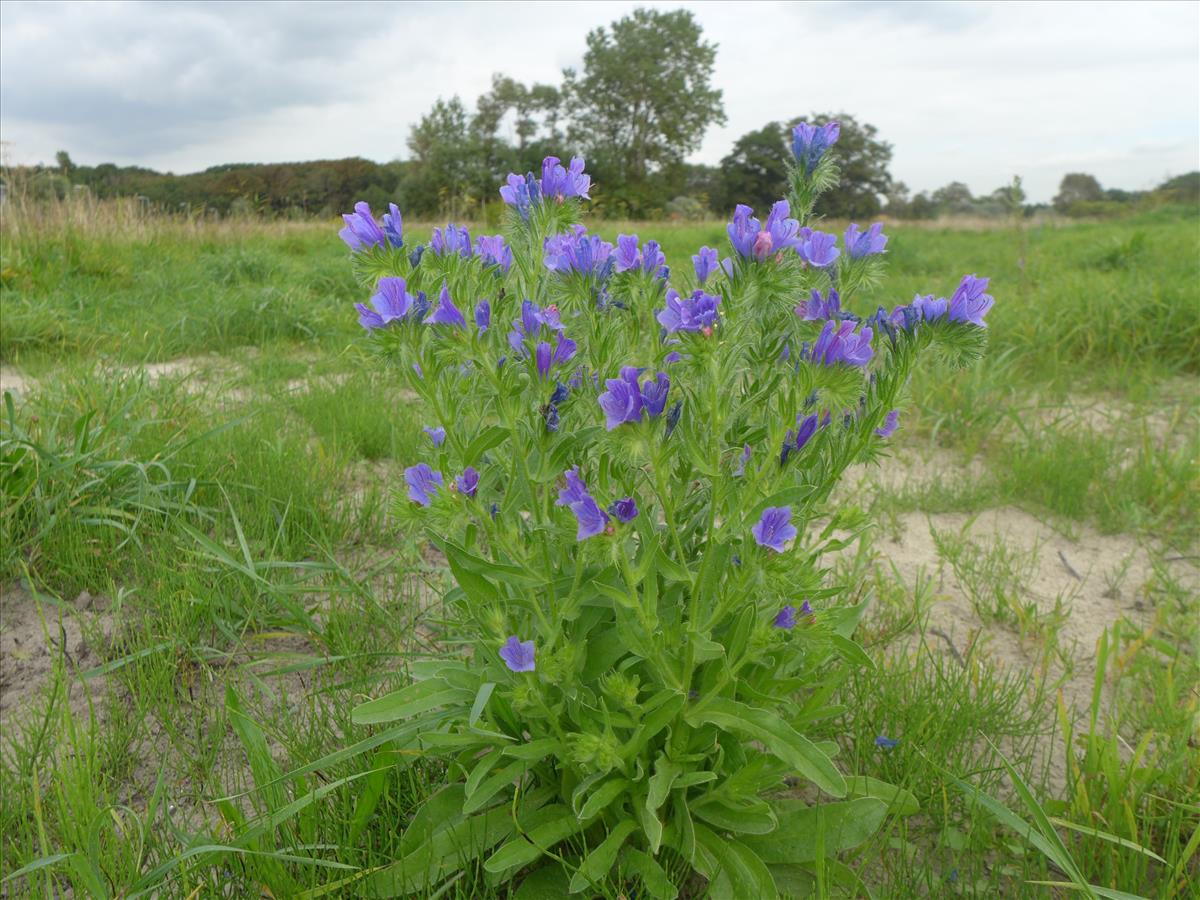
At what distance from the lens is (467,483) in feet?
4.67

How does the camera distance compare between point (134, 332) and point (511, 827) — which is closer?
point (511, 827)

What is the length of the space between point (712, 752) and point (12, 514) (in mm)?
2265

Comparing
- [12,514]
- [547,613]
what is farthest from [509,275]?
[12,514]

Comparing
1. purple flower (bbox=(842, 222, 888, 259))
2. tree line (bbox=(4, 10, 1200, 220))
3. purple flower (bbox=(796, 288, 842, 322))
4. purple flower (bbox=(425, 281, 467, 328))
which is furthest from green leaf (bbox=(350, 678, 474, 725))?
tree line (bbox=(4, 10, 1200, 220))

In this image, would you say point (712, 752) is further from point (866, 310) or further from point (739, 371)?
point (866, 310)

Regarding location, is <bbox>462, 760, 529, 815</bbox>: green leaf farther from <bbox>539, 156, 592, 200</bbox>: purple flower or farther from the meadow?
<bbox>539, 156, 592, 200</bbox>: purple flower

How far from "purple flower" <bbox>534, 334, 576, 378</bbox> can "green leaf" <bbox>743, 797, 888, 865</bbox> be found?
3.01 feet

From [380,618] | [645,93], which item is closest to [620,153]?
[645,93]

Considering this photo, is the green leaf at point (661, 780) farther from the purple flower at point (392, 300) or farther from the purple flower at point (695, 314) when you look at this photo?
the purple flower at point (392, 300)

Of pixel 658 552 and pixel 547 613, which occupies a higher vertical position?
pixel 658 552

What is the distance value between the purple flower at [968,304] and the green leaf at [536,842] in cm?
106

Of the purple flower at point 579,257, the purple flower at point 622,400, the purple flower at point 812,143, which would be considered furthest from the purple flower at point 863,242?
the purple flower at point 622,400

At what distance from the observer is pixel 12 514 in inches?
100.0

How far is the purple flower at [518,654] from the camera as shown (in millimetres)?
1383
